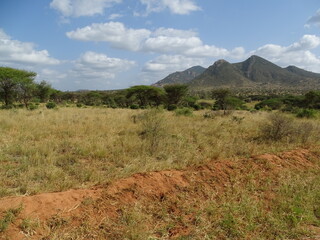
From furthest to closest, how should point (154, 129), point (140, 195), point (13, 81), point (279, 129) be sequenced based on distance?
1. point (13, 81)
2. point (279, 129)
3. point (154, 129)
4. point (140, 195)

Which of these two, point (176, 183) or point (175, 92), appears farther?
point (175, 92)

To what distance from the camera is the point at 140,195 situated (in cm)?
388

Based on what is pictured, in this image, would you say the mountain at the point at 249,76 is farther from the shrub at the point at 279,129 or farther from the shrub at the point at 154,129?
the shrub at the point at 154,129

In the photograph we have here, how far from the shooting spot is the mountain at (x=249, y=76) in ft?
420

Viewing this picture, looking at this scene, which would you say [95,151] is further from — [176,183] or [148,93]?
[148,93]

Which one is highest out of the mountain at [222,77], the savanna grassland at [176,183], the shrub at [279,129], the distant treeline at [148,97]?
the mountain at [222,77]

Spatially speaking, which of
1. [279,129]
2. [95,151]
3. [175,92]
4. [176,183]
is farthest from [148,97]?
[176,183]

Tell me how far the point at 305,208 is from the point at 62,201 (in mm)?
→ 4081

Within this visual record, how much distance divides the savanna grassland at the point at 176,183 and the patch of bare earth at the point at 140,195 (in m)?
0.02

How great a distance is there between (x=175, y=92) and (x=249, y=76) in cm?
13187

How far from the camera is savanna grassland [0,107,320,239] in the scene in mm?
3113

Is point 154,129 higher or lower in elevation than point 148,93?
lower

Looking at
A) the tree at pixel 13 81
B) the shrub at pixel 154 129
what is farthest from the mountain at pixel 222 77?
the shrub at pixel 154 129

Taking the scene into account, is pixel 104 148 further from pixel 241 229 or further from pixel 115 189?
pixel 241 229
